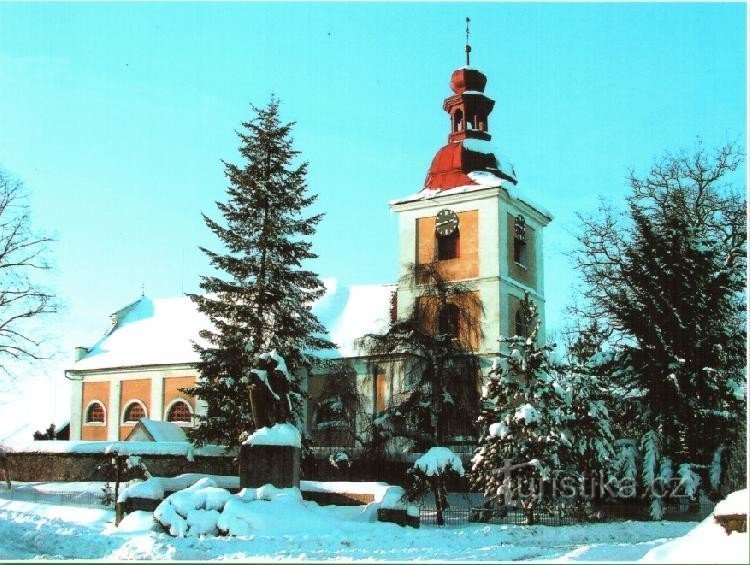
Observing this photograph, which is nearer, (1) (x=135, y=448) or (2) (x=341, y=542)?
(2) (x=341, y=542)

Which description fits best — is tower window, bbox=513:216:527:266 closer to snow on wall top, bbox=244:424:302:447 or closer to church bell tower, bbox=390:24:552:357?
church bell tower, bbox=390:24:552:357

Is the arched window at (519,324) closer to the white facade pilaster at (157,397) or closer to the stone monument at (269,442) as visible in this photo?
the white facade pilaster at (157,397)

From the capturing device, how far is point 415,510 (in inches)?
823

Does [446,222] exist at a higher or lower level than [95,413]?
higher

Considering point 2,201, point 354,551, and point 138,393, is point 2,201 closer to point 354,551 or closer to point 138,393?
point 138,393

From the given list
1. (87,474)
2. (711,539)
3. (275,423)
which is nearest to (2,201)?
(87,474)

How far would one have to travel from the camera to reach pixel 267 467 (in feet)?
67.7

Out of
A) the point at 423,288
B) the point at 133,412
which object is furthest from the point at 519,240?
the point at 133,412

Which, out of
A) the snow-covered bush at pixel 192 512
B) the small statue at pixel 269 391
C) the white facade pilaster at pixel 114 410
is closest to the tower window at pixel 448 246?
the white facade pilaster at pixel 114 410

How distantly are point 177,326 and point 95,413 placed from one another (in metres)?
5.27

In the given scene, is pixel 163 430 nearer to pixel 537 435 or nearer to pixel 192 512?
pixel 537 435

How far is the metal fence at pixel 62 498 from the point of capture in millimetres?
28453

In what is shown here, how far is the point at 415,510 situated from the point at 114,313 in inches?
1193

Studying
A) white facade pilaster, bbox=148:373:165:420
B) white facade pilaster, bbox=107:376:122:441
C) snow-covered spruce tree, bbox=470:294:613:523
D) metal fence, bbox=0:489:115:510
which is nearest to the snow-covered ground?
snow-covered spruce tree, bbox=470:294:613:523
